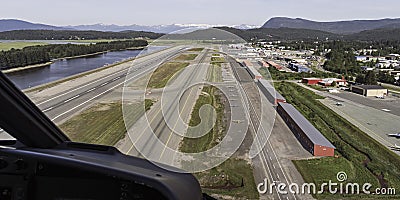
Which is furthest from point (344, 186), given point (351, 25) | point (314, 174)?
point (351, 25)

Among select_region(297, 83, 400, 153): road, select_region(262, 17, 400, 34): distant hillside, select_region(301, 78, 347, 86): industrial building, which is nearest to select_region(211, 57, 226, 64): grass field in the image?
select_region(297, 83, 400, 153): road

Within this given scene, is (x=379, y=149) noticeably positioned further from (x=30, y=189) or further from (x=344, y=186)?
(x=30, y=189)

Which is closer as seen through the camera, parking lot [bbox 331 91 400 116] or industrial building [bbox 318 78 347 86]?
parking lot [bbox 331 91 400 116]

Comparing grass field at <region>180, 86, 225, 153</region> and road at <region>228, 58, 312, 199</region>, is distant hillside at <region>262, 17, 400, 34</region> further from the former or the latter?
grass field at <region>180, 86, 225, 153</region>

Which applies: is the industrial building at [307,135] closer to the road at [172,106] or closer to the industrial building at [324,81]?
the road at [172,106]

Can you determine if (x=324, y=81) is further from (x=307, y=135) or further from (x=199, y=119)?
(x=199, y=119)

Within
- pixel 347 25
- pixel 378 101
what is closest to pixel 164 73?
pixel 378 101

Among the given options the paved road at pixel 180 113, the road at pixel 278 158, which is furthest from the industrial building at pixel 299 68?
the paved road at pixel 180 113
